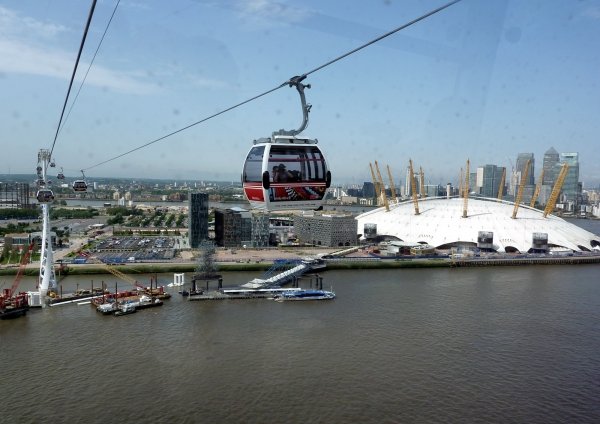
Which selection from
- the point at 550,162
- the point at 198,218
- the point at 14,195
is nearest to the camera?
the point at 198,218

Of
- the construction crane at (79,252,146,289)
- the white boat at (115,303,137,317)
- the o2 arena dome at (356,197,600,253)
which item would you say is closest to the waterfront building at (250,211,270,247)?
the o2 arena dome at (356,197,600,253)

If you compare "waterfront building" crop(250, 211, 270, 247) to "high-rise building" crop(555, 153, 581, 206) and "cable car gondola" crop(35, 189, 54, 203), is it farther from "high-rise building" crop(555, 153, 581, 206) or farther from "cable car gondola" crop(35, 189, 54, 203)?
"high-rise building" crop(555, 153, 581, 206)

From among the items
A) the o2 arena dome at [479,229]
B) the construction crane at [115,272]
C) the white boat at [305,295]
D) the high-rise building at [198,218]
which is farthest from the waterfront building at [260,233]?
the white boat at [305,295]

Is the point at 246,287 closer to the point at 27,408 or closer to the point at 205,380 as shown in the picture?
the point at 205,380

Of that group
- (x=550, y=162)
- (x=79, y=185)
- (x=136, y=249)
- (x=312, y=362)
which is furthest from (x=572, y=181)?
(x=79, y=185)

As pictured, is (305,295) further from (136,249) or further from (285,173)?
(136,249)

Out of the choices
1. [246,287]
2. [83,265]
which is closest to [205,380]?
[246,287]

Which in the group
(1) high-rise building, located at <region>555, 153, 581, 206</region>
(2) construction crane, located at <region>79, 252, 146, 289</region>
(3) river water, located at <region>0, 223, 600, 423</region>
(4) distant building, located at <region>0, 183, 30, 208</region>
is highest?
(1) high-rise building, located at <region>555, 153, 581, 206</region>
